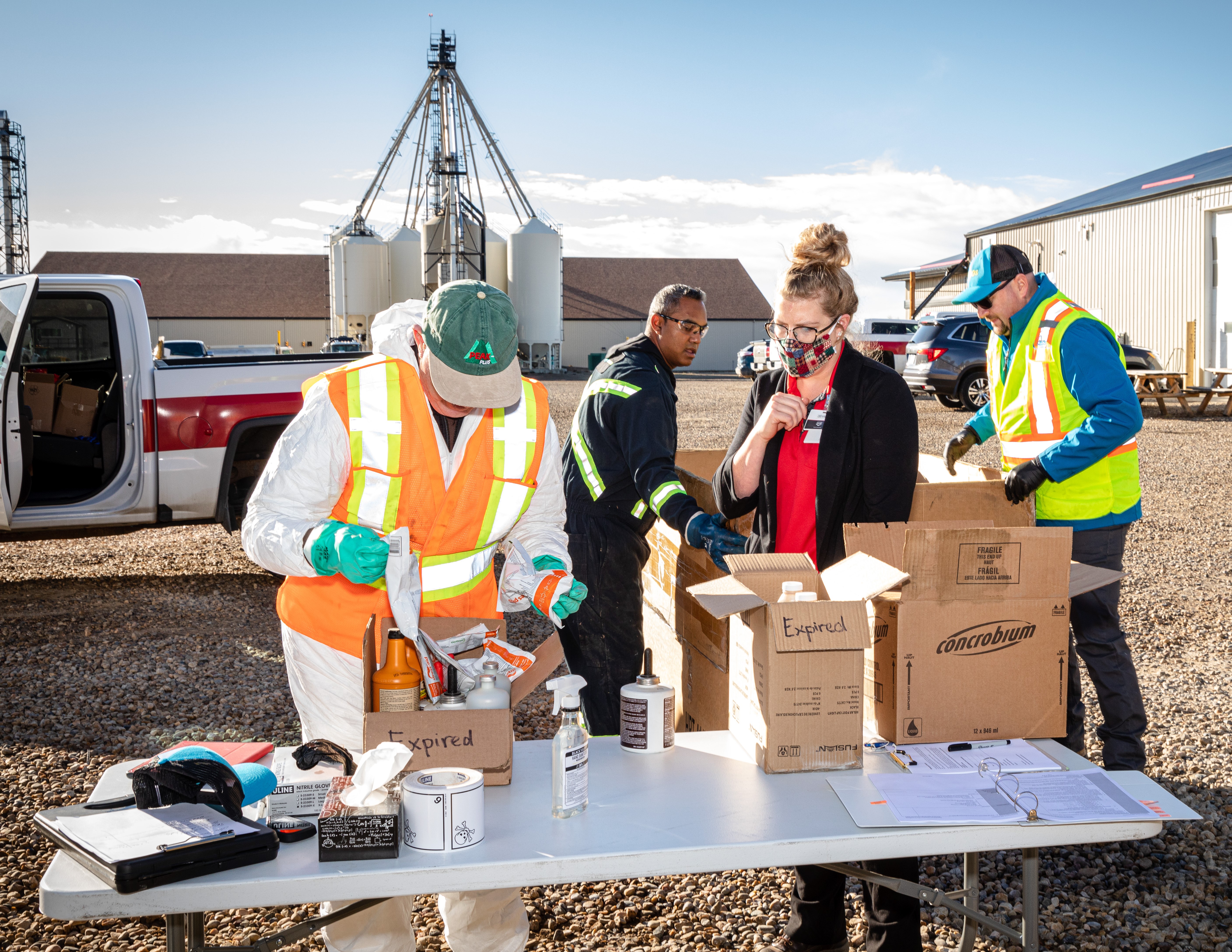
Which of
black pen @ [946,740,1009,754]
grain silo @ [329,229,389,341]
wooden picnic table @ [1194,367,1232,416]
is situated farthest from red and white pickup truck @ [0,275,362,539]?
grain silo @ [329,229,389,341]

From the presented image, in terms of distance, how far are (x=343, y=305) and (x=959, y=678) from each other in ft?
118

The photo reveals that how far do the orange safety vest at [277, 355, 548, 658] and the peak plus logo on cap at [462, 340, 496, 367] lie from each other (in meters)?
0.22

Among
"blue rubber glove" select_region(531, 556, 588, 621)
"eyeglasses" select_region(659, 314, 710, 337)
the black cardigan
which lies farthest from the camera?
"eyeglasses" select_region(659, 314, 710, 337)

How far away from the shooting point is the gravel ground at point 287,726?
3.08 metres

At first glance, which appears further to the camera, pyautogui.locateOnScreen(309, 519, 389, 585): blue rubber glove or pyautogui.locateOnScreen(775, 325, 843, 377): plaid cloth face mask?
pyautogui.locateOnScreen(775, 325, 843, 377): plaid cloth face mask

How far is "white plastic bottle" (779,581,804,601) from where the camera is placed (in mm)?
2266

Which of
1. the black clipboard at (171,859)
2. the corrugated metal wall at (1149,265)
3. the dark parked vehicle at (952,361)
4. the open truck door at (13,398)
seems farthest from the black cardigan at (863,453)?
the corrugated metal wall at (1149,265)

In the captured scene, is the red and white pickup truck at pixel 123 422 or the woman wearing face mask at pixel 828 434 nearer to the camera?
the woman wearing face mask at pixel 828 434

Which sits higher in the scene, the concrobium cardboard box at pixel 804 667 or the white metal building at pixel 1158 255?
the white metal building at pixel 1158 255

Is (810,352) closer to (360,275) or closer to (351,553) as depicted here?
(351,553)

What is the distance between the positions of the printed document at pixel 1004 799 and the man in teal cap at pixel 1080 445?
1396 millimetres

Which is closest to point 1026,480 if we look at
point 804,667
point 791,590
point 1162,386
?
point 791,590

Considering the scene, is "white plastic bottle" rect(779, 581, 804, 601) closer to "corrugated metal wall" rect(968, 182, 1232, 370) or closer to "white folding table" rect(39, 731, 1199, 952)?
"white folding table" rect(39, 731, 1199, 952)

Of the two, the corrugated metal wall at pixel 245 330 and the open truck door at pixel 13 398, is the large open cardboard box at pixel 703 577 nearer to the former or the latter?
the open truck door at pixel 13 398
